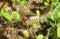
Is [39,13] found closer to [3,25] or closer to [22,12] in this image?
[22,12]

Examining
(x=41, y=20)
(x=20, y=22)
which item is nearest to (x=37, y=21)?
(x=41, y=20)

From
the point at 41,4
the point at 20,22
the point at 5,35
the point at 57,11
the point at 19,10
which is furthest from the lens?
the point at 41,4

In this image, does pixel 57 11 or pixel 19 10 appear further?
pixel 19 10

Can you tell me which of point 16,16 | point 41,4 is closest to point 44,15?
point 41,4

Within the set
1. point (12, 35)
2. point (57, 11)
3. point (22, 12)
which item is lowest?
point (12, 35)

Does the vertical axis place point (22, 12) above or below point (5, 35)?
above

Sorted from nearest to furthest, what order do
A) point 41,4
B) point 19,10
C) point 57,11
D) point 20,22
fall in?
1. point 57,11
2. point 20,22
3. point 19,10
4. point 41,4

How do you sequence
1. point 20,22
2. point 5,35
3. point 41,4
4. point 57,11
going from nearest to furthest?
point 57,11 → point 5,35 → point 20,22 → point 41,4

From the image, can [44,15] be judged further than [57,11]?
Yes

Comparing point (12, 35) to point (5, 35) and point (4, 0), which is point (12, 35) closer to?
point (5, 35)
